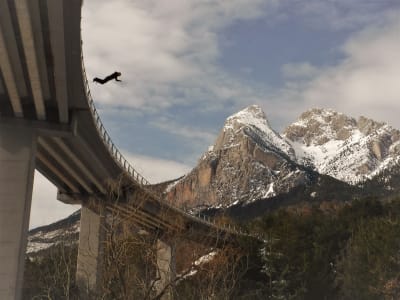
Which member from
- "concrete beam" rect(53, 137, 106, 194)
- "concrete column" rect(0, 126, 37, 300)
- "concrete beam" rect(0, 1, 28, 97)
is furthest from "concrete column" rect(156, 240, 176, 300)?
"concrete beam" rect(0, 1, 28, 97)

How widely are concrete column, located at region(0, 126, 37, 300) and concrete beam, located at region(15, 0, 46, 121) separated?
2024 millimetres

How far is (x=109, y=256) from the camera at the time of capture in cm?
1691

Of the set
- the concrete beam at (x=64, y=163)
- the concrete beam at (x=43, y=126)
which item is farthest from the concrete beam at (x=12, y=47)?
the concrete beam at (x=64, y=163)

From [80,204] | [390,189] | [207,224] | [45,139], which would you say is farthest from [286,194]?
[45,139]

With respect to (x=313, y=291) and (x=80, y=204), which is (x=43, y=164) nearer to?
(x=80, y=204)

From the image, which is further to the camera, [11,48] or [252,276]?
[252,276]

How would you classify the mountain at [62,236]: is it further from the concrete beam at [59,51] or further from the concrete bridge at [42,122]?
the concrete beam at [59,51]

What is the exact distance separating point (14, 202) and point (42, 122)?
4.52 meters

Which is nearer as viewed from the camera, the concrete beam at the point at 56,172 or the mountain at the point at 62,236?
the concrete beam at the point at 56,172

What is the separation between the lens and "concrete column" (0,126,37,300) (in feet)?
97.0

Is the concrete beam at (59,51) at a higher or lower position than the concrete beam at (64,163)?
lower

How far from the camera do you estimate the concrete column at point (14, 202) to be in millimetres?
29578

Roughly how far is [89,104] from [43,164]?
1392 cm

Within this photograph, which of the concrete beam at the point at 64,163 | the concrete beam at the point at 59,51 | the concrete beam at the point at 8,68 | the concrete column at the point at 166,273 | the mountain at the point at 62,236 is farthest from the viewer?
the mountain at the point at 62,236
